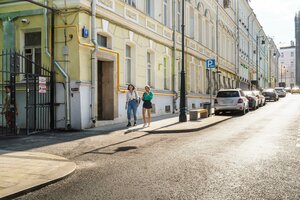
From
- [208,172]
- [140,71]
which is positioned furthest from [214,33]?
[208,172]

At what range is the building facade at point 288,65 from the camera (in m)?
129

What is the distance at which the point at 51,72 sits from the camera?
47.9 ft

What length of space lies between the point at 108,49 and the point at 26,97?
15.5ft

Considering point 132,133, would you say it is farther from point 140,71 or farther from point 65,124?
point 140,71

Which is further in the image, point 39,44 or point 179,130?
point 39,44

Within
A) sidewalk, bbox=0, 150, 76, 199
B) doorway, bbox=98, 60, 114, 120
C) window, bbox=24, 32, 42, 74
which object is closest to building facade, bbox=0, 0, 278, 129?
doorway, bbox=98, 60, 114, 120

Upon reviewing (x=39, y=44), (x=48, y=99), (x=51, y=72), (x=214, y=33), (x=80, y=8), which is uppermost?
(x=214, y=33)

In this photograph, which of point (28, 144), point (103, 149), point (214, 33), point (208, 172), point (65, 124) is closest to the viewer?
point (208, 172)

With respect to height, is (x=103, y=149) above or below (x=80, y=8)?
below

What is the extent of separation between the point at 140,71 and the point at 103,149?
10315 millimetres

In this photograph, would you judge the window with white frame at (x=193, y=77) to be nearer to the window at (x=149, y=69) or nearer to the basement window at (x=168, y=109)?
the basement window at (x=168, y=109)

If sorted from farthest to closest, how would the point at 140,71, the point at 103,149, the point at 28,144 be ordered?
1. the point at 140,71
2. the point at 28,144
3. the point at 103,149

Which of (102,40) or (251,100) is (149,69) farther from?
(251,100)

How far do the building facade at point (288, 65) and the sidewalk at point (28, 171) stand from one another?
127647mm
